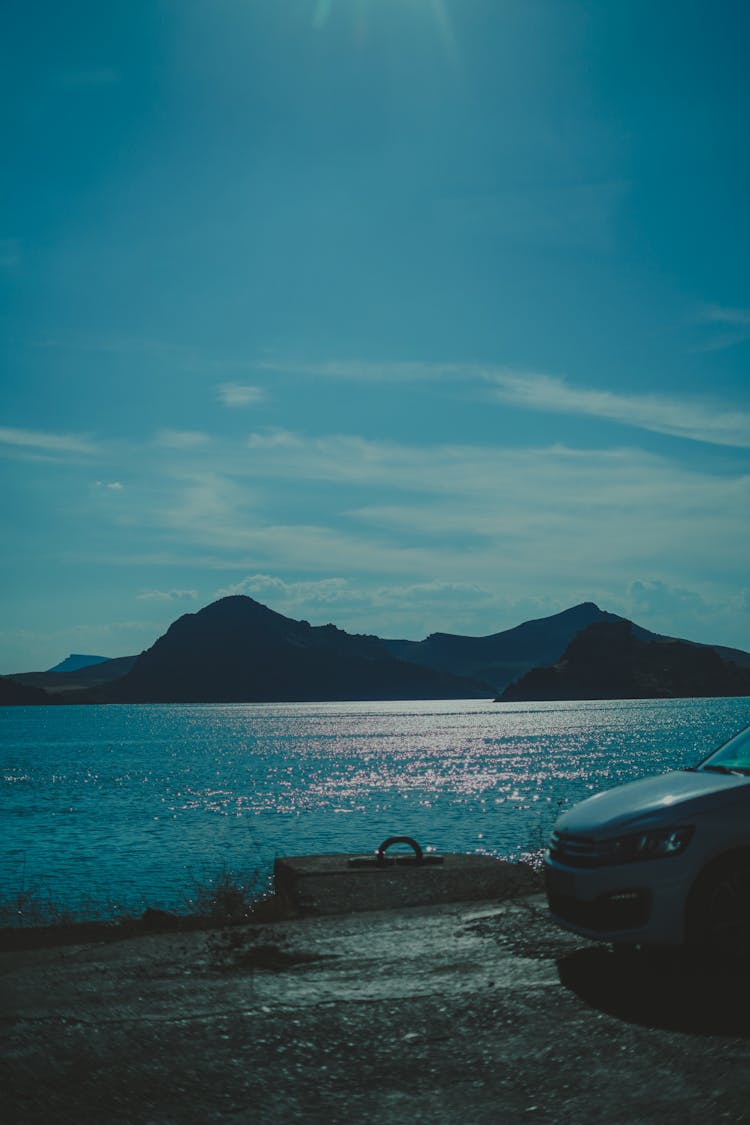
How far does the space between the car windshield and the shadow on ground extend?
1.33 meters

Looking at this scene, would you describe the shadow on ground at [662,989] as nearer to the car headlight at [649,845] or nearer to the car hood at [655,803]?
the car headlight at [649,845]

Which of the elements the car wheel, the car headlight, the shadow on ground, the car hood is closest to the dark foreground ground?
the shadow on ground

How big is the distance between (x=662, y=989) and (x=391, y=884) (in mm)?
3874

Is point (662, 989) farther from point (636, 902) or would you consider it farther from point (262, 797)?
point (262, 797)

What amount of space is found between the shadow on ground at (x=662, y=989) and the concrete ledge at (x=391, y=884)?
2.35 metres

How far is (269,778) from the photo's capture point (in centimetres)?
6956

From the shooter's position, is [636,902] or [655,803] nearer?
[636,902]

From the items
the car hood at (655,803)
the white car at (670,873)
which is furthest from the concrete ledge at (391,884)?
the white car at (670,873)

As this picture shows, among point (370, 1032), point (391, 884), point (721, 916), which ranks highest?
point (721, 916)

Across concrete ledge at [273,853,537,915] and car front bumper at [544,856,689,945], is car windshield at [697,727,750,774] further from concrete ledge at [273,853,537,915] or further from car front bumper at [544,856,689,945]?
concrete ledge at [273,853,537,915]

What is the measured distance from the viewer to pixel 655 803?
6.49 meters

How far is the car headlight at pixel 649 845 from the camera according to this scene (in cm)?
626

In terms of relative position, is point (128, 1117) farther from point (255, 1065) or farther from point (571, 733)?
point (571, 733)

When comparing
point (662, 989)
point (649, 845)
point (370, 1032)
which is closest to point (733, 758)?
point (649, 845)
